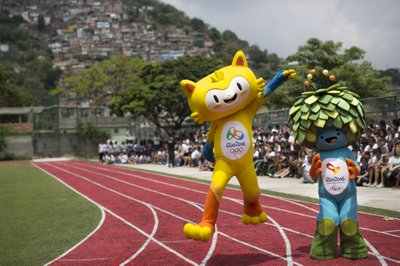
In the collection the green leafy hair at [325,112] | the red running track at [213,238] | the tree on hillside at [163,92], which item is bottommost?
the red running track at [213,238]

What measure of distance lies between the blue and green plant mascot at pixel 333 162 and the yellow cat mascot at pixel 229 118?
67 cm

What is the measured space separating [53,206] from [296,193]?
6.40m

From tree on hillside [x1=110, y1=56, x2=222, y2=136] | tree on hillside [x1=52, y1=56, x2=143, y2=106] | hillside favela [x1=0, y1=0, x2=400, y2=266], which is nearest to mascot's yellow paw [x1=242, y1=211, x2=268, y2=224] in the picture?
hillside favela [x1=0, y1=0, x2=400, y2=266]

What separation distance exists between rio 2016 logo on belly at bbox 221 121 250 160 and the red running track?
146 cm

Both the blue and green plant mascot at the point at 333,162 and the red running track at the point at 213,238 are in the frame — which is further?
the red running track at the point at 213,238

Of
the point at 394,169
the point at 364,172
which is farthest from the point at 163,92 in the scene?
the point at 394,169

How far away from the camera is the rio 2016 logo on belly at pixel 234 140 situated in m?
7.10

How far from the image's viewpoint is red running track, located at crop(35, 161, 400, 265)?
23.1 feet

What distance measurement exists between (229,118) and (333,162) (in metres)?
1.57

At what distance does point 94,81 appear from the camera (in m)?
64.7

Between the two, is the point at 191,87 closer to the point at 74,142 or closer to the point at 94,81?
the point at 74,142

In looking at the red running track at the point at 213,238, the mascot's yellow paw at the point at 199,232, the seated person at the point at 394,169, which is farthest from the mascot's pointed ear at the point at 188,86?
the seated person at the point at 394,169

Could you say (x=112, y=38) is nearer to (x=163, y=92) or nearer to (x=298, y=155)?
(x=163, y=92)

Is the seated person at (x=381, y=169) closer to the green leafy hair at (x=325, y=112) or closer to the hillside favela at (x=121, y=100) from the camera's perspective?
the hillside favela at (x=121, y=100)
